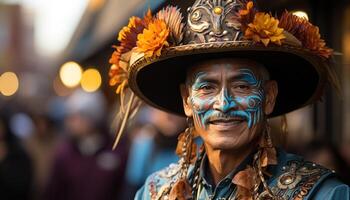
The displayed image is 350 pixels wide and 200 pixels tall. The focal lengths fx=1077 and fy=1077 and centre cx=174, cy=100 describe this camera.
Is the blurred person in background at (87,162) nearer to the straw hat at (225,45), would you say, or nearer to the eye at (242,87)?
the straw hat at (225,45)

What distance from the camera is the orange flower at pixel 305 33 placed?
5070mm

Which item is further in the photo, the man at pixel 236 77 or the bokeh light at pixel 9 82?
the bokeh light at pixel 9 82

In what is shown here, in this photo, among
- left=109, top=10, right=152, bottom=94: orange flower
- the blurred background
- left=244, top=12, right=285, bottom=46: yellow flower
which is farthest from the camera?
the blurred background

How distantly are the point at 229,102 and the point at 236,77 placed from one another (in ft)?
0.45

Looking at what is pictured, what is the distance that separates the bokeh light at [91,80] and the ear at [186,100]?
17272 mm

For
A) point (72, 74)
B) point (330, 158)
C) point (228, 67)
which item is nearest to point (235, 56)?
point (228, 67)

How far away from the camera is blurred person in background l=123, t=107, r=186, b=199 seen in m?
8.22

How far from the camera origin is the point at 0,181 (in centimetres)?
1080

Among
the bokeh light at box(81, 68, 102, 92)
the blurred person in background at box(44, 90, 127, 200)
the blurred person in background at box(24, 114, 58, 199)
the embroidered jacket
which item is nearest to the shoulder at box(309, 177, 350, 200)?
the embroidered jacket

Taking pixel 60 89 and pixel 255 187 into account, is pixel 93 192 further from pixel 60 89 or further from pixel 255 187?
pixel 60 89

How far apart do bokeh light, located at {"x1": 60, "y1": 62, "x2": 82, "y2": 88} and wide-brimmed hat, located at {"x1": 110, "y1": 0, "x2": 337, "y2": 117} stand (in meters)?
19.1

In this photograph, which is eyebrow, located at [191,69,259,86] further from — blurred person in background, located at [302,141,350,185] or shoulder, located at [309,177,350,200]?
blurred person in background, located at [302,141,350,185]

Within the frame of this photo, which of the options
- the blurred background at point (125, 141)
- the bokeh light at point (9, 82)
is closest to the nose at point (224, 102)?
the blurred background at point (125, 141)

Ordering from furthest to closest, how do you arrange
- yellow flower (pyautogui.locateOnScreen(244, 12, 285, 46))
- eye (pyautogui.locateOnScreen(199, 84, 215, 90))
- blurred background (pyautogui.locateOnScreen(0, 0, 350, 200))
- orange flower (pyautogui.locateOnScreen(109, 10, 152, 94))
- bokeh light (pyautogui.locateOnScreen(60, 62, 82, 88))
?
bokeh light (pyautogui.locateOnScreen(60, 62, 82, 88)), blurred background (pyautogui.locateOnScreen(0, 0, 350, 200)), orange flower (pyautogui.locateOnScreen(109, 10, 152, 94)), eye (pyautogui.locateOnScreen(199, 84, 215, 90)), yellow flower (pyautogui.locateOnScreen(244, 12, 285, 46))
